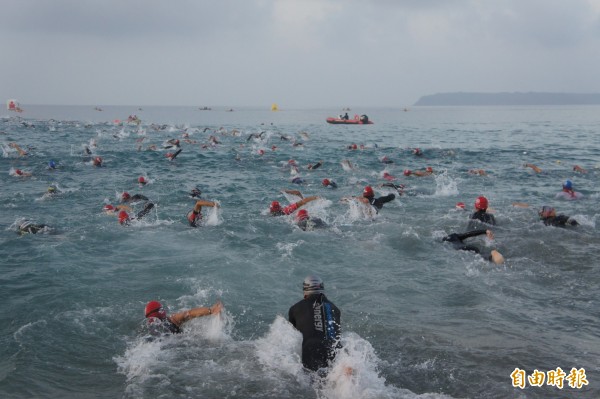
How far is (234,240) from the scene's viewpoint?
13414 millimetres

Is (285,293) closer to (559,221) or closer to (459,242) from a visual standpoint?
(459,242)

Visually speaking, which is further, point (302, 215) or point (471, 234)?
point (302, 215)

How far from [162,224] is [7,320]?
22.3 feet

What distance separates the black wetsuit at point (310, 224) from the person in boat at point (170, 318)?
264 inches

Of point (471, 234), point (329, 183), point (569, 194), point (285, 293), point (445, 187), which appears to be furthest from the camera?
point (329, 183)

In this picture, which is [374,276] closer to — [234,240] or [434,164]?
[234,240]

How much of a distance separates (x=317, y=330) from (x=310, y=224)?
8.03m

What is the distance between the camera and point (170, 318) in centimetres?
754

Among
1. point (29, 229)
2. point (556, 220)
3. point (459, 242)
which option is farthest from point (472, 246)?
point (29, 229)

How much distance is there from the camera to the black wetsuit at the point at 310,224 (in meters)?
13.9

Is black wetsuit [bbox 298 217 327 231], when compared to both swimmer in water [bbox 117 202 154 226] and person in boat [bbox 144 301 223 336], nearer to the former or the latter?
swimmer in water [bbox 117 202 154 226]

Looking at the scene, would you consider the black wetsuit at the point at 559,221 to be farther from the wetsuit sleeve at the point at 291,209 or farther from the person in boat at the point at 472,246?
the wetsuit sleeve at the point at 291,209

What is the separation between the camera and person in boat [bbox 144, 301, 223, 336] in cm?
727

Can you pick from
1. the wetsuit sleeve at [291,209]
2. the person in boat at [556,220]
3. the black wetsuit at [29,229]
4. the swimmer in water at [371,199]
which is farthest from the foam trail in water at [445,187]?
the black wetsuit at [29,229]
